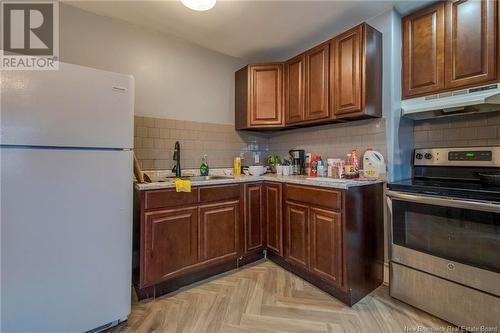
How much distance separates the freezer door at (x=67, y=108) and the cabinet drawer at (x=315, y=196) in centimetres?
135

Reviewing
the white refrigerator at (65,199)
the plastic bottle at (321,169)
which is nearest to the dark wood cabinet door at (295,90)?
the plastic bottle at (321,169)

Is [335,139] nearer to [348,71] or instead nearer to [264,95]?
[348,71]

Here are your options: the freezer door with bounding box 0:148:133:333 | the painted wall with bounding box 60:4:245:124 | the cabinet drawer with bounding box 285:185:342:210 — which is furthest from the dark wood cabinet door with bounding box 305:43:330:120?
the freezer door with bounding box 0:148:133:333

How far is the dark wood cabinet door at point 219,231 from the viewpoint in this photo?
6.62ft

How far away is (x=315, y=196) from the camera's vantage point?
1.89 m

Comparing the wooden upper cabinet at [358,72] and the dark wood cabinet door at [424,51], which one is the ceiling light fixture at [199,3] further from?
the dark wood cabinet door at [424,51]

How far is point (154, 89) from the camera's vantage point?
2363 mm

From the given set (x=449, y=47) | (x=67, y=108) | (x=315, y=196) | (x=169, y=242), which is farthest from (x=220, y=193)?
(x=449, y=47)

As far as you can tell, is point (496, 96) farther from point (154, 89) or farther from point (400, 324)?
point (154, 89)

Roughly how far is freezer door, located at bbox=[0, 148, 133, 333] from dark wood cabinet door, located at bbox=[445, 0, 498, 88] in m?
2.37

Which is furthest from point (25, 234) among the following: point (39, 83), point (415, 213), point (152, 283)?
point (415, 213)

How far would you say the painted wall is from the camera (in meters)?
2.02

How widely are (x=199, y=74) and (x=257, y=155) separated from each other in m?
1.22

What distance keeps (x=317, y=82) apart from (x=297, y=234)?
1454 millimetres
